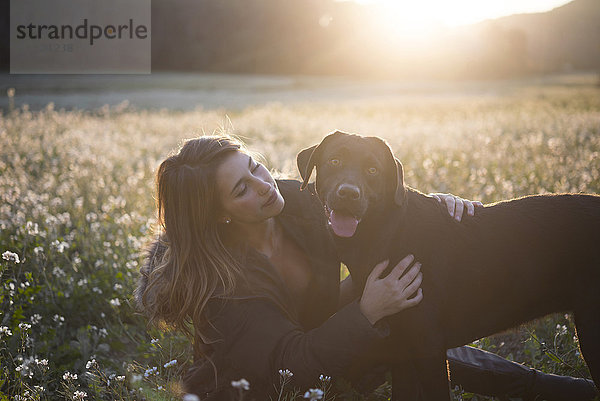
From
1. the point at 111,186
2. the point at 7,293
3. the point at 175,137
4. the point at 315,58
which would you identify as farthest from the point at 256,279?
the point at 315,58

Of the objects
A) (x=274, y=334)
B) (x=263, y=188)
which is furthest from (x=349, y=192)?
(x=274, y=334)

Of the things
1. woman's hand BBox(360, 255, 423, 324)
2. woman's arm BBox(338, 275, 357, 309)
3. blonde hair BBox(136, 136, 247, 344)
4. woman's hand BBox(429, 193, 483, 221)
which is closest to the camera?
woman's hand BBox(360, 255, 423, 324)


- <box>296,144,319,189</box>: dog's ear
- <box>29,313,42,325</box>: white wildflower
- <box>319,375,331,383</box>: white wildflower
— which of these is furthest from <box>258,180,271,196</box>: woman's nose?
<box>29,313,42,325</box>: white wildflower

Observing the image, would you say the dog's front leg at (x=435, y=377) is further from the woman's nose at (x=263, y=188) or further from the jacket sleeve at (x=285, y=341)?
the woman's nose at (x=263, y=188)

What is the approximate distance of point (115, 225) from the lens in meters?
6.63

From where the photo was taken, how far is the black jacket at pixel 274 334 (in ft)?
10.5

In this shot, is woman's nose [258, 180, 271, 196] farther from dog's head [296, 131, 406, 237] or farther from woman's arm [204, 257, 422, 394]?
woman's arm [204, 257, 422, 394]

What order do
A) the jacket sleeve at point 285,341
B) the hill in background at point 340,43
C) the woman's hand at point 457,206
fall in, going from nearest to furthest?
1. the jacket sleeve at point 285,341
2. the woman's hand at point 457,206
3. the hill in background at point 340,43

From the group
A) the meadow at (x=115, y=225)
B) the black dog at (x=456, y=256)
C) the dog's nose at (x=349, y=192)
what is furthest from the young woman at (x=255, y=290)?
the dog's nose at (x=349, y=192)

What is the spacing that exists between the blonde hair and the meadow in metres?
0.37

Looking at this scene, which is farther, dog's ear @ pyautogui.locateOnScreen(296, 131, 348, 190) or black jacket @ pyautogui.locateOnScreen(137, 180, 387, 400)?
dog's ear @ pyautogui.locateOnScreen(296, 131, 348, 190)

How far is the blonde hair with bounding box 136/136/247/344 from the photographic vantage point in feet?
11.9

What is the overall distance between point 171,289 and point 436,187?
5008 mm

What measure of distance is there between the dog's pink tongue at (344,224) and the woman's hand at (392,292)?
1.16 feet
